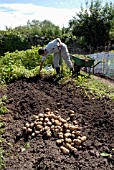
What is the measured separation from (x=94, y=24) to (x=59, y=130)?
14.6 meters

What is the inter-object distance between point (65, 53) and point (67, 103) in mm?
3156

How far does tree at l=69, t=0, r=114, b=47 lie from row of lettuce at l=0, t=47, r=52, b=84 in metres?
8.22

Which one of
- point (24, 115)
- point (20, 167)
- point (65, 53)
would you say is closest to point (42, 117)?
point (24, 115)

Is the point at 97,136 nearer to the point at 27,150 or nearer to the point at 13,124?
the point at 27,150

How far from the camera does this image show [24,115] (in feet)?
20.2

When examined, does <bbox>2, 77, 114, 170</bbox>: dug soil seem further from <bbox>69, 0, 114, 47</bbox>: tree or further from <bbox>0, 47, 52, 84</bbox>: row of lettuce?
<bbox>69, 0, 114, 47</bbox>: tree

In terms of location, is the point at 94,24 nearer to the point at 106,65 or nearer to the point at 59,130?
the point at 106,65

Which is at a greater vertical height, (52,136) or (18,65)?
(18,65)

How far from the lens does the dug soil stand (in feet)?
14.6

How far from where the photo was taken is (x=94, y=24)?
19016 millimetres

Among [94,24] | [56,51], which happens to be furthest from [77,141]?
[94,24]

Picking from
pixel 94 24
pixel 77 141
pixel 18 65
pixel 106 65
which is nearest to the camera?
pixel 77 141

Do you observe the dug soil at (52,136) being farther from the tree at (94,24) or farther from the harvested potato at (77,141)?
the tree at (94,24)

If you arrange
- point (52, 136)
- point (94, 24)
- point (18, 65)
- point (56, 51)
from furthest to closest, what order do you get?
point (94, 24)
point (18, 65)
point (56, 51)
point (52, 136)
